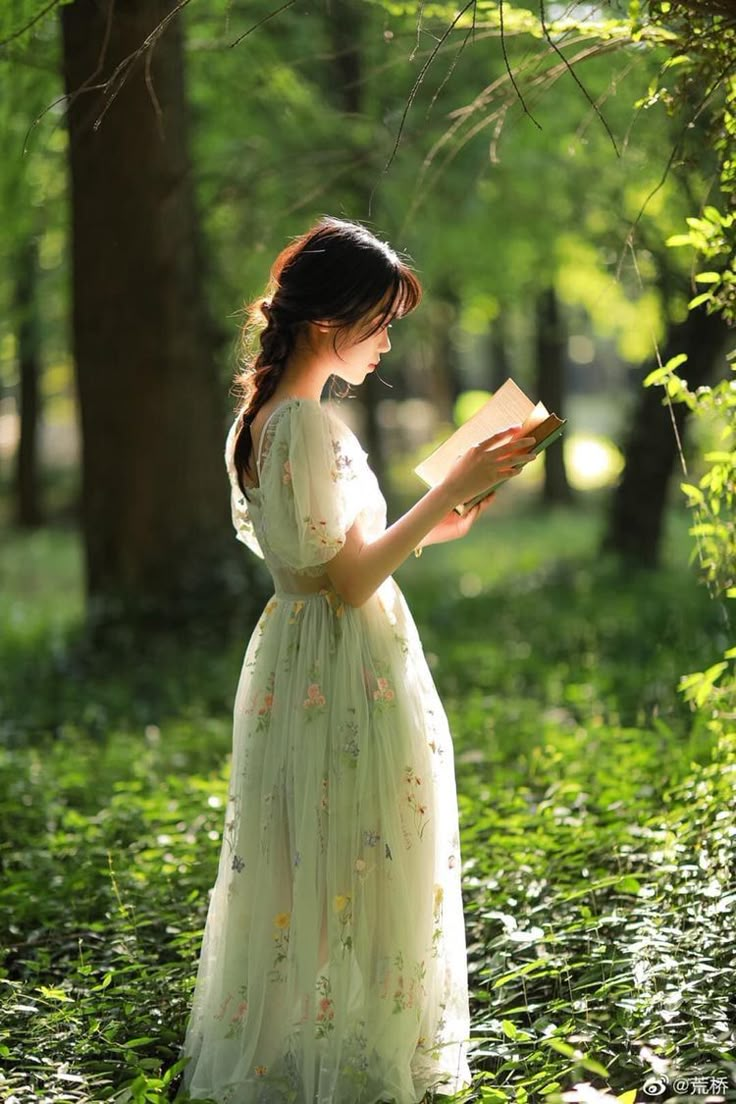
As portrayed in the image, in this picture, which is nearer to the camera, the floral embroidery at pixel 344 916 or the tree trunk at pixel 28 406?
the floral embroidery at pixel 344 916

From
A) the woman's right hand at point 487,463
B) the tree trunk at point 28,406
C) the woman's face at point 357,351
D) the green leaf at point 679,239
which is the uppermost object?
the tree trunk at point 28,406

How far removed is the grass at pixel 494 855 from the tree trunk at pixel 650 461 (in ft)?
6.77

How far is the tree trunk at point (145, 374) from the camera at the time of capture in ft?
27.6

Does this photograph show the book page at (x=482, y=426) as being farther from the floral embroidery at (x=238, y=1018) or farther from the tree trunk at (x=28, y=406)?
the tree trunk at (x=28, y=406)

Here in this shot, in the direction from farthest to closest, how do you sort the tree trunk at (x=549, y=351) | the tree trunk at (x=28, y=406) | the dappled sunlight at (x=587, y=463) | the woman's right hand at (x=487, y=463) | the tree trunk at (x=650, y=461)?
1. the dappled sunlight at (x=587, y=463)
2. the tree trunk at (x=549, y=351)
3. the tree trunk at (x=28, y=406)
4. the tree trunk at (x=650, y=461)
5. the woman's right hand at (x=487, y=463)

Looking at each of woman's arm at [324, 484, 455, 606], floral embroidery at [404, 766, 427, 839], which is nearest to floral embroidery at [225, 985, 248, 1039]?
floral embroidery at [404, 766, 427, 839]

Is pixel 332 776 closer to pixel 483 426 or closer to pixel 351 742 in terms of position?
pixel 351 742

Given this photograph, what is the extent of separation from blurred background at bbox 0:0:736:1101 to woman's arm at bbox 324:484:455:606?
1.89 ft

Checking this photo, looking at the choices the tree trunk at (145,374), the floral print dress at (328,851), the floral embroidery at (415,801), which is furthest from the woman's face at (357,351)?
the tree trunk at (145,374)

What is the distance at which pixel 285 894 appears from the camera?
313cm

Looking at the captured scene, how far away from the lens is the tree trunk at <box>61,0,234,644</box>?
8414 mm

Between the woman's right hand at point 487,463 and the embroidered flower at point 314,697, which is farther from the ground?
the woman's right hand at point 487,463

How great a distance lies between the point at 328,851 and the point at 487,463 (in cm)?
99

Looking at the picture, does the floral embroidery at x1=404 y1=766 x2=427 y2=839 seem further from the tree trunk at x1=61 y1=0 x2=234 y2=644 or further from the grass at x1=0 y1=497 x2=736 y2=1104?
the tree trunk at x1=61 y1=0 x2=234 y2=644
